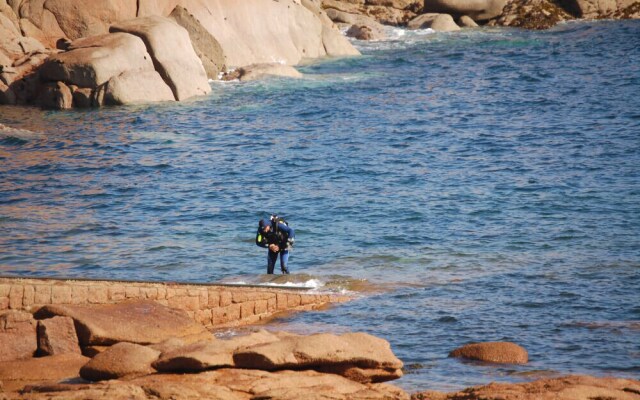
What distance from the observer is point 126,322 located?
51.0ft

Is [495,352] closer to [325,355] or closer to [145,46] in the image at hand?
[325,355]

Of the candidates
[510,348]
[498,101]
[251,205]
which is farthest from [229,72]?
[510,348]

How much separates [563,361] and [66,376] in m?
8.45

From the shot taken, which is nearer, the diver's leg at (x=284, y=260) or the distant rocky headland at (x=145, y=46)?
the diver's leg at (x=284, y=260)

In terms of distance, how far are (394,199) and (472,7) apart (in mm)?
36463

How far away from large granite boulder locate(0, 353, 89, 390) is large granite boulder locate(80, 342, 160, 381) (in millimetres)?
662

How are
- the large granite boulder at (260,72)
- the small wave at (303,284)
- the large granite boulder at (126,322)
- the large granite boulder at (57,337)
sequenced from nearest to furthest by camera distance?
1. the large granite boulder at (57,337)
2. the large granite boulder at (126,322)
3. the small wave at (303,284)
4. the large granite boulder at (260,72)

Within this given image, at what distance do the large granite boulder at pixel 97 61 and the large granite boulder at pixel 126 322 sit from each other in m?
24.1

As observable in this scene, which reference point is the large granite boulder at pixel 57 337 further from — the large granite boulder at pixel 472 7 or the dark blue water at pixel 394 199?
the large granite boulder at pixel 472 7

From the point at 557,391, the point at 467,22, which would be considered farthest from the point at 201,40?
the point at 557,391

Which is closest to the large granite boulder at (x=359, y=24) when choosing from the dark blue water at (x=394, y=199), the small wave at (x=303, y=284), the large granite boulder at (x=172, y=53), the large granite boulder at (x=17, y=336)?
the dark blue water at (x=394, y=199)

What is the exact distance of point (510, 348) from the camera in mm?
17234

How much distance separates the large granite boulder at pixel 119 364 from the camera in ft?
42.4

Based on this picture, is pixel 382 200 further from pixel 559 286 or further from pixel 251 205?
pixel 559 286
